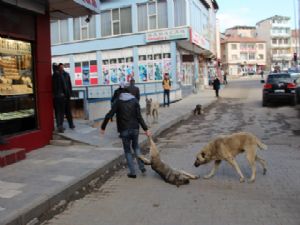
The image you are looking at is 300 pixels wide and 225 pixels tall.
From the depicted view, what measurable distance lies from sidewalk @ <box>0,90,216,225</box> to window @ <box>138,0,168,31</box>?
72.4 ft

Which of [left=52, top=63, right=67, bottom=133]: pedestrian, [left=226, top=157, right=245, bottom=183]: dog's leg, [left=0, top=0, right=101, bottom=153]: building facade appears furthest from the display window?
[left=226, top=157, right=245, bottom=183]: dog's leg

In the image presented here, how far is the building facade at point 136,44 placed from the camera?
32.9m

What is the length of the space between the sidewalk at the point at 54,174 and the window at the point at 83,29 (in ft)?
85.7

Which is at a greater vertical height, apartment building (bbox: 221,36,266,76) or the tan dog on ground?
apartment building (bbox: 221,36,266,76)

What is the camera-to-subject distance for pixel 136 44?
3481cm

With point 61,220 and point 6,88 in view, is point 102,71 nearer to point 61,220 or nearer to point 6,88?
point 6,88

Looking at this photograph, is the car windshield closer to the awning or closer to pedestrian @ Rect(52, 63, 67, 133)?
the awning

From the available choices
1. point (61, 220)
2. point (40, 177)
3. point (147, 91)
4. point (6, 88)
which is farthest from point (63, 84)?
point (147, 91)

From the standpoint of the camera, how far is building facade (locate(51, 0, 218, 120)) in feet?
108

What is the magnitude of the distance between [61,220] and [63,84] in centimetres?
619

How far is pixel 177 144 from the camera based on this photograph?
12266 mm

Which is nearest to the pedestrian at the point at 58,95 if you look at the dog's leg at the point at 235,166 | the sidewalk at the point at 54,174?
the sidewalk at the point at 54,174

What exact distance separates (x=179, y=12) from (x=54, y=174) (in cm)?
2673

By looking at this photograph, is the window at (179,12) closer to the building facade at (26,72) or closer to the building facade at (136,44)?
the building facade at (136,44)
